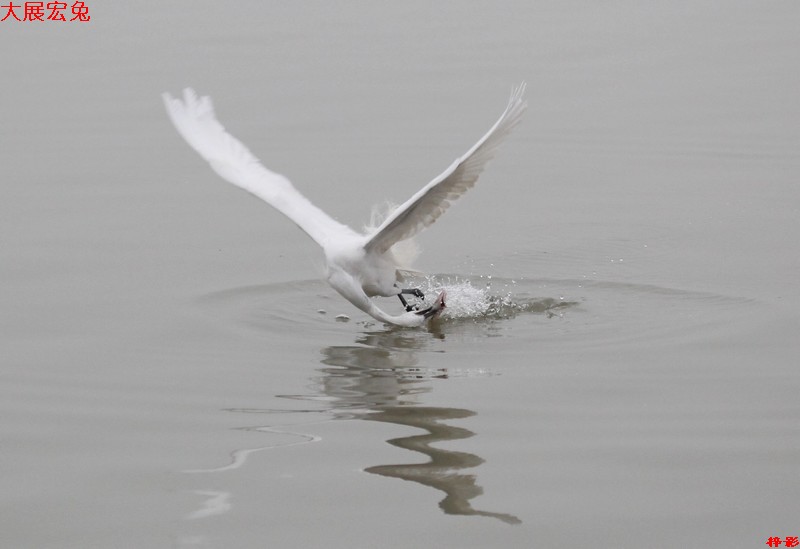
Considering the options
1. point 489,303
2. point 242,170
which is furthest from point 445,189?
point 242,170

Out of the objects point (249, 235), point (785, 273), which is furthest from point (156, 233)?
point (785, 273)

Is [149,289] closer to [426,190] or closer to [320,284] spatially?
[320,284]

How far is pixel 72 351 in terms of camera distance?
10156 mm

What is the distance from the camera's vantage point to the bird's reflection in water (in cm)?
735

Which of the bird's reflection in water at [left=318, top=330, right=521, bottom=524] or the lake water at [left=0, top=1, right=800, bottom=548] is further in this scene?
the bird's reflection in water at [left=318, top=330, right=521, bottom=524]

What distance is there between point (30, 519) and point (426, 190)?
144 inches

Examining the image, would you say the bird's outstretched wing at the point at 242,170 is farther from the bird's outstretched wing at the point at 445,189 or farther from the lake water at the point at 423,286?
the bird's outstretched wing at the point at 445,189

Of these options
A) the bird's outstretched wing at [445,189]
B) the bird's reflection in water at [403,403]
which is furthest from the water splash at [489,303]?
the bird's outstretched wing at [445,189]

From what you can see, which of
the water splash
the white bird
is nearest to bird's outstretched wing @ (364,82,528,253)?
the white bird

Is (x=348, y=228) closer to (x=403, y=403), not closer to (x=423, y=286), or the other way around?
(x=423, y=286)

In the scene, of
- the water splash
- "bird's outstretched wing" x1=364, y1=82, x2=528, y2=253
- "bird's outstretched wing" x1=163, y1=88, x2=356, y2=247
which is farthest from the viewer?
"bird's outstretched wing" x1=163, y1=88, x2=356, y2=247

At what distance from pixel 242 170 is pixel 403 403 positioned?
12.3 feet

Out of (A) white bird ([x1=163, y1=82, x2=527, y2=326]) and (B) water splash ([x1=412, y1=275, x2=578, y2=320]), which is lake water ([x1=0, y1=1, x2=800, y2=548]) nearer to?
(B) water splash ([x1=412, y1=275, x2=578, y2=320])

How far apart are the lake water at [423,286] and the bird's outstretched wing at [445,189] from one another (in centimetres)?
79
